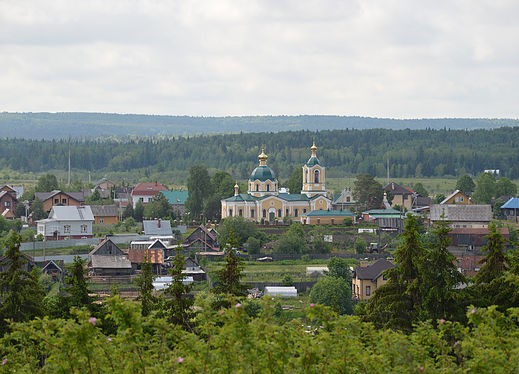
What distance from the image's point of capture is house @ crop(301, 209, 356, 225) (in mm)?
79750

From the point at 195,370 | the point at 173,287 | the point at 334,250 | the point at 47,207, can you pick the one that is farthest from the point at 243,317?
the point at 47,207

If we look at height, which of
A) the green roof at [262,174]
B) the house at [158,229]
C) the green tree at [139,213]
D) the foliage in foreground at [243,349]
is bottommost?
the green tree at [139,213]

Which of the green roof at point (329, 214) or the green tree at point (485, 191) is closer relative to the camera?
the green roof at point (329, 214)

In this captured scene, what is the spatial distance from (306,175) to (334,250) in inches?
840

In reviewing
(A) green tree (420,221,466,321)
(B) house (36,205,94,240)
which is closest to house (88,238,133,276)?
(B) house (36,205,94,240)

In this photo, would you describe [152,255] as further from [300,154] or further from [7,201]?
[300,154]

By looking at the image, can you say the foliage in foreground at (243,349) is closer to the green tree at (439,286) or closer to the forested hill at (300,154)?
the green tree at (439,286)

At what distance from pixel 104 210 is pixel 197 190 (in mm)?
6448

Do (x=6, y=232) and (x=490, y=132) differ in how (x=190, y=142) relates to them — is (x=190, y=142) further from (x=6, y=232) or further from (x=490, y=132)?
(x=6, y=232)

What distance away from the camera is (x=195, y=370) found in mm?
14570

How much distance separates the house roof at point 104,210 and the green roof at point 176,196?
13.5 meters

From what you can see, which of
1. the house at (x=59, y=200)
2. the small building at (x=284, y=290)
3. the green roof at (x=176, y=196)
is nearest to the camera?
the small building at (x=284, y=290)

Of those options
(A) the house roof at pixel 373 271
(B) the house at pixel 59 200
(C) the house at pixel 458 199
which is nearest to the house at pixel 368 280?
(A) the house roof at pixel 373 271

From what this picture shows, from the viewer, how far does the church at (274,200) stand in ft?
272
